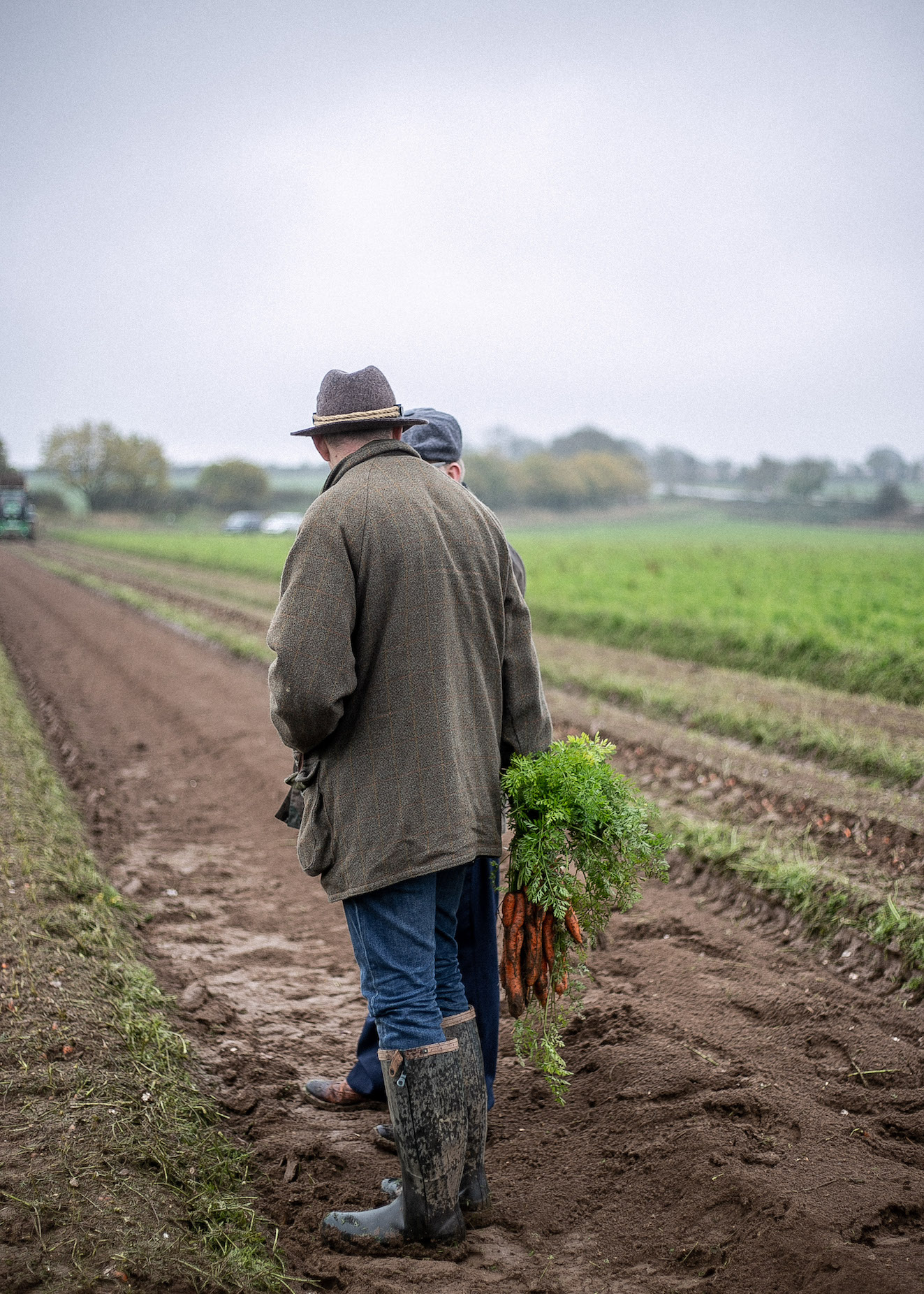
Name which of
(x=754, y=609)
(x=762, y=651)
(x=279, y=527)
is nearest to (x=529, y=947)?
(x=762, y=651)

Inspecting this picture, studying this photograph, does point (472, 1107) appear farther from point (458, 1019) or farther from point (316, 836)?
point (316, 836)

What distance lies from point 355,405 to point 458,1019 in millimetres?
1722

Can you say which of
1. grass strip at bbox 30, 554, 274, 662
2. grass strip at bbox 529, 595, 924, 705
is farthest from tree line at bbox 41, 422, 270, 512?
grass strip at bbox 529, 595, 924, 705

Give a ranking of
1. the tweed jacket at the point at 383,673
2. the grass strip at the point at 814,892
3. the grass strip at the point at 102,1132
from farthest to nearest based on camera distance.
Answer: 1. the grass strip at the point at 814,892
2. the tweed jacket at the point at 383,673
3. the grass strip at the point at 102,1132

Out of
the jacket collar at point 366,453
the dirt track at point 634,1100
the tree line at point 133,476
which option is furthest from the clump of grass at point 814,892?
the tree line at point 133,476

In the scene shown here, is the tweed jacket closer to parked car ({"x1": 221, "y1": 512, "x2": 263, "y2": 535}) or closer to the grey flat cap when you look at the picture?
the grey flat cap

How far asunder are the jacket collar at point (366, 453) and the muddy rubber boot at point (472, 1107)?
1.53 metres

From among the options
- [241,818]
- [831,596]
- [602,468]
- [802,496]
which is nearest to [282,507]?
[602,468]

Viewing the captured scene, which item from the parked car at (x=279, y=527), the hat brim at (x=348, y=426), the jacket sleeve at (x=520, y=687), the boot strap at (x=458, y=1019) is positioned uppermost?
the parked car at (x=279, y=527)

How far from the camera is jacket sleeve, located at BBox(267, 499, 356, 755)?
2.33 metres

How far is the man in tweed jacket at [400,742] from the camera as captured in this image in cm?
238

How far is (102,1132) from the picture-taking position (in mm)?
2742

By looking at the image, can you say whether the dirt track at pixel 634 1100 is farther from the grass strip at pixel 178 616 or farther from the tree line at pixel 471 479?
the tree line at pixel 471 479

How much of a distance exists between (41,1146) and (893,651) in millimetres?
9119
